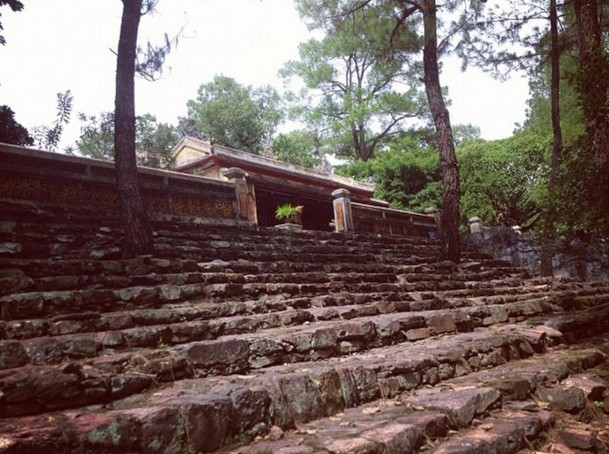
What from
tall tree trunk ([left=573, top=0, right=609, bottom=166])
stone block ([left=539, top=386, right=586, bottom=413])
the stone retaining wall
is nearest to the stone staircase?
stone block ([left=539, top=386, right=586, bottom=413])

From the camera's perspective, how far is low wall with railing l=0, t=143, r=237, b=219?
6.65 meters

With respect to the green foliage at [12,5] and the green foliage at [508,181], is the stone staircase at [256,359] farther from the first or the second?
the green foliage at [508,181]

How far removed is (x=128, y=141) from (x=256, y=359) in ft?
12.8

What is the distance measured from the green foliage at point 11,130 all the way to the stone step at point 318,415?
1000 centimetres

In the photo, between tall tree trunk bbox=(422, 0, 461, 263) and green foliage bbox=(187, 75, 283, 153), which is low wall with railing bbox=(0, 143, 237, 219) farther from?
green foliage bbox=(187, 75, 283, 153)

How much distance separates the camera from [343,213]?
12055 millimetres

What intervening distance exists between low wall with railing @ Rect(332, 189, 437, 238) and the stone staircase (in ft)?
18.3

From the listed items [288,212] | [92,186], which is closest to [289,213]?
[288,212]

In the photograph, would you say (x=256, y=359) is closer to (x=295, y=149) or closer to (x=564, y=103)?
(x=564, y=103)

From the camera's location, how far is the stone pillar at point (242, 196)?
985cm

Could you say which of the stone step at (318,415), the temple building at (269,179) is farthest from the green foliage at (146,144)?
the stone step at (318,415)

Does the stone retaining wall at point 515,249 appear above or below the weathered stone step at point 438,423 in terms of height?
above

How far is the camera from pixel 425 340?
15.1 ft

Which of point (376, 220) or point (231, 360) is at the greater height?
point (376, 220)
